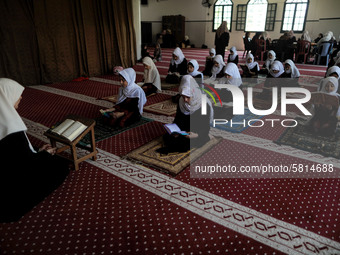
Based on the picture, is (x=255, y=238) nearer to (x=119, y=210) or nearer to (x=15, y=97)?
(x=119, y=210)

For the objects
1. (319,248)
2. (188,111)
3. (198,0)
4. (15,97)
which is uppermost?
(198,0)

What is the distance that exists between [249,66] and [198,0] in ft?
29.6

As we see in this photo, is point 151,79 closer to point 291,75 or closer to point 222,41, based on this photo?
point 291,75

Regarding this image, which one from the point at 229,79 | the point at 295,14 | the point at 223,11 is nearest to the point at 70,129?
the point at 229,79

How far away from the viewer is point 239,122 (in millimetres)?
3475

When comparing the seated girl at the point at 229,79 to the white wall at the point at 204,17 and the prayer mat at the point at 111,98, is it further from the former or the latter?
the white wall at the point at 204,17

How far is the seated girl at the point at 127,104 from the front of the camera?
320cm

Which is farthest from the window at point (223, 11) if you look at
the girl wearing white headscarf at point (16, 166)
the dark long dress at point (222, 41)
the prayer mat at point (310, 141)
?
the girl wearing white headscarf at point (16, 166)

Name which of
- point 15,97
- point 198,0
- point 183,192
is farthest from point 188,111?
point 198,0

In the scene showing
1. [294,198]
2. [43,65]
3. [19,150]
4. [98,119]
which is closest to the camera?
[19,150]

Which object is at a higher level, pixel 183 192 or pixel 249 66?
pixel 249 66

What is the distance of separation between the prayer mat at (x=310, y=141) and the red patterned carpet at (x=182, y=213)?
5.6 inches

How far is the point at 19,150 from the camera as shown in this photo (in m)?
1.62

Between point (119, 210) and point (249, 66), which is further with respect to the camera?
point (249, 66)
